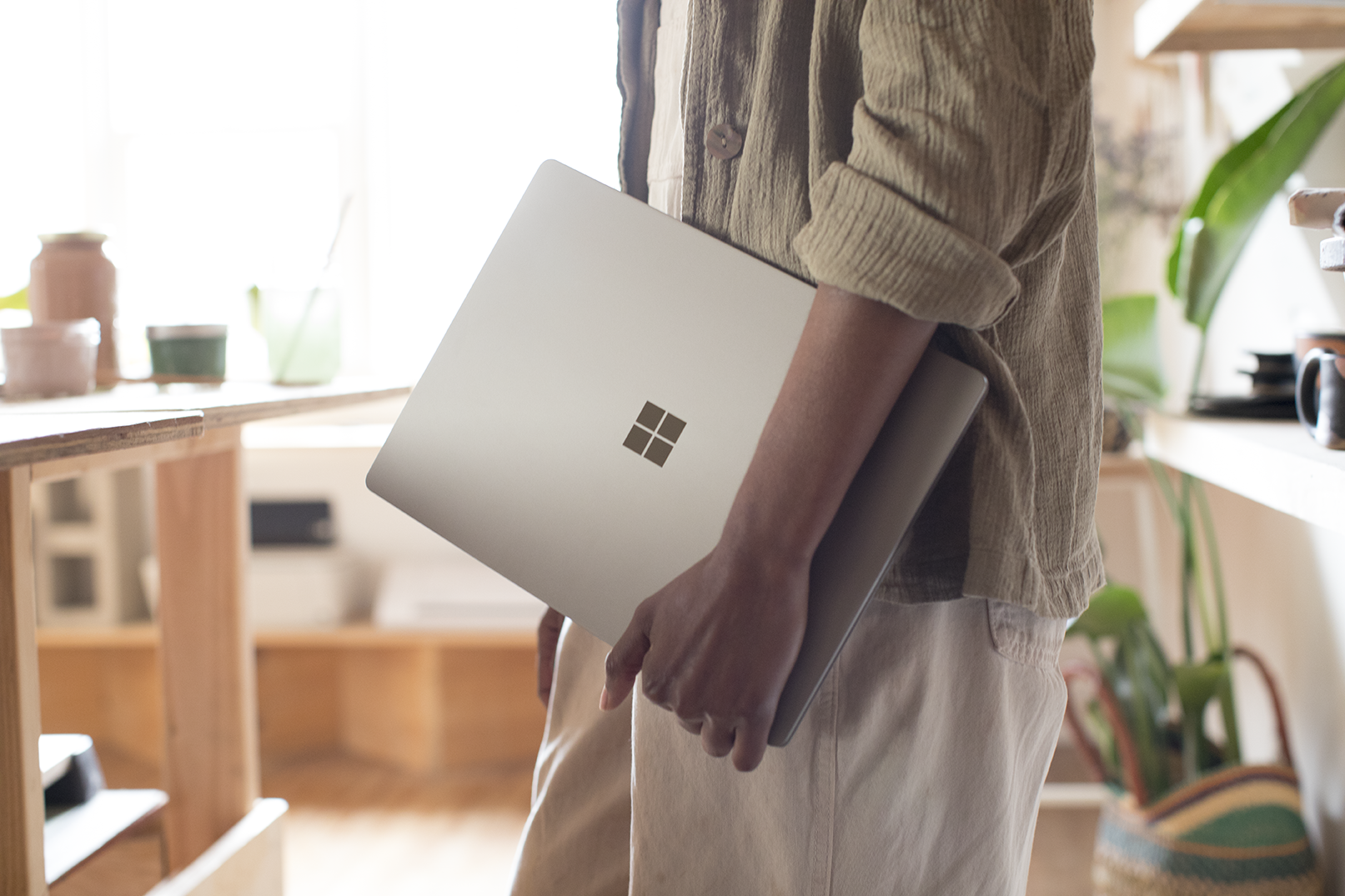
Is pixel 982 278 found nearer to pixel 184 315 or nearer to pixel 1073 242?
pixel 1073 242

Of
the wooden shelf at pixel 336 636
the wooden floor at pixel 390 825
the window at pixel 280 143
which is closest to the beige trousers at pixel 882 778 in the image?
the wooden floor at pixel 390 825

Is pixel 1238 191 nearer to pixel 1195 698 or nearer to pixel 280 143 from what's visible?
pixel 1195 698

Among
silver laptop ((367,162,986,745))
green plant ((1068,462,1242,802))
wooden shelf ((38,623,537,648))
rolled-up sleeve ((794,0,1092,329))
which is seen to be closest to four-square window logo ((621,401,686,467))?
silver laptop ((367,162,986,745))

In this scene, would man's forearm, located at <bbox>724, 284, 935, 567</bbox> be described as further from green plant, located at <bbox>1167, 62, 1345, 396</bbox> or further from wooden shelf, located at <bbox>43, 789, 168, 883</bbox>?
green plant, located at <bbox>1167, 62, 1345, 396</bbox>

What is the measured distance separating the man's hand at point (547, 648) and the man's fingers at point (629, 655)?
32 cm

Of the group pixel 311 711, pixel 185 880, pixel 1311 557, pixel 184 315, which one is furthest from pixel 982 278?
pixel 184 315

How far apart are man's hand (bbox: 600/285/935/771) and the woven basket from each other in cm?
115

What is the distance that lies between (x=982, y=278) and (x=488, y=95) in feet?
8.13

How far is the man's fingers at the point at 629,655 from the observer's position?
478mm

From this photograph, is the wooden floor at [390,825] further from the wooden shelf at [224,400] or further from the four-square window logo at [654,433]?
the four-square window logo at [654,433]

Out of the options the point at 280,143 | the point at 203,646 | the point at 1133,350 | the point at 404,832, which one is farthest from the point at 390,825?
the point at 280,143

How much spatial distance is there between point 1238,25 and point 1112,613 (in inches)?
30.6

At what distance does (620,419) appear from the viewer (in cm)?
53

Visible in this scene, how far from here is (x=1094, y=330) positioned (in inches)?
21.7
